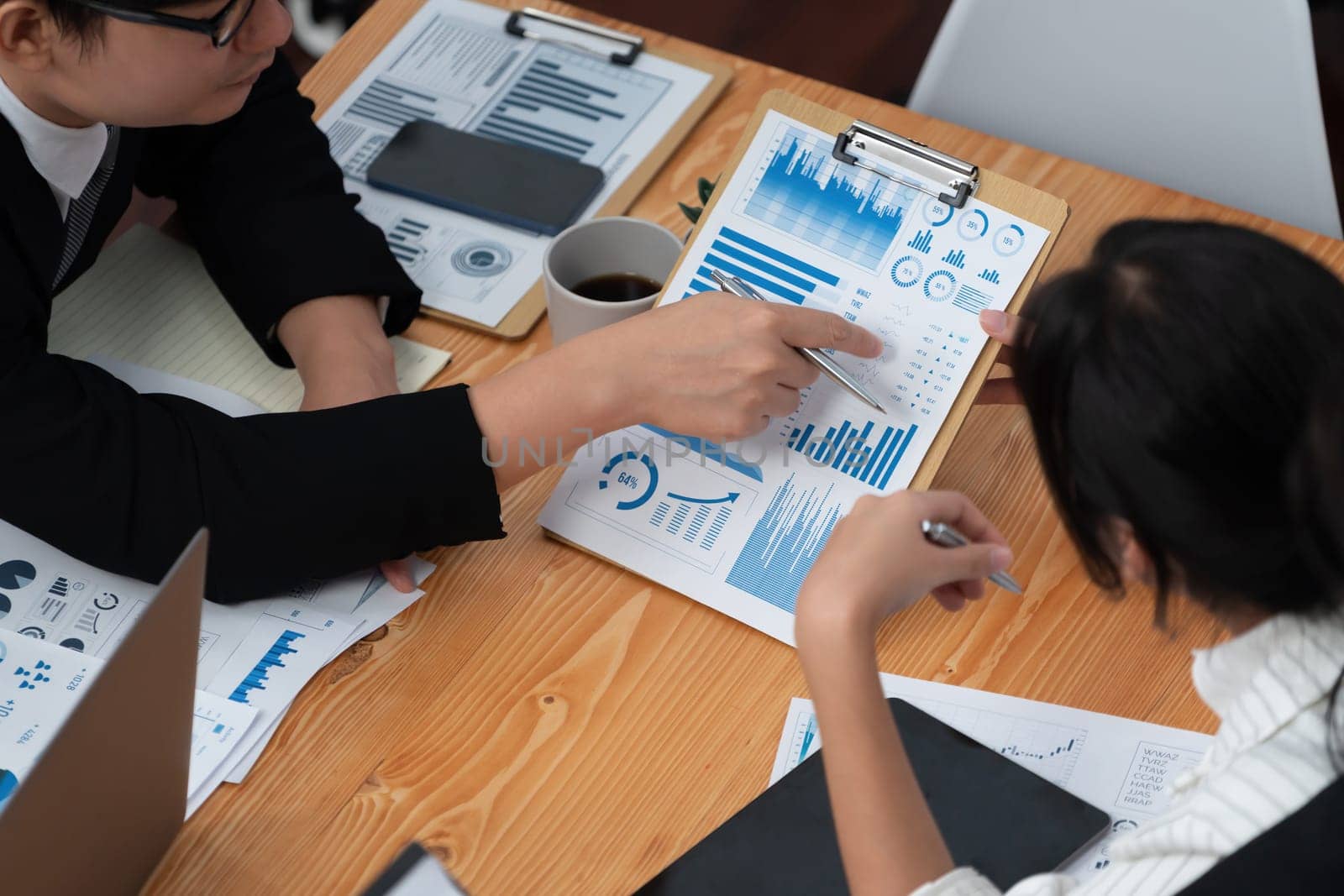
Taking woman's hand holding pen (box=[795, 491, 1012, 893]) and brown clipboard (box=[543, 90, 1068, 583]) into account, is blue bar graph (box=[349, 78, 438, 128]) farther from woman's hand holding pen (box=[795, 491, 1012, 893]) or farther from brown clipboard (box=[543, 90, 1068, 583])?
woman's hand holding pen (box=[795, 491, 1012, 893])

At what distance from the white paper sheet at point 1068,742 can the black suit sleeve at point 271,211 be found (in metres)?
0.49

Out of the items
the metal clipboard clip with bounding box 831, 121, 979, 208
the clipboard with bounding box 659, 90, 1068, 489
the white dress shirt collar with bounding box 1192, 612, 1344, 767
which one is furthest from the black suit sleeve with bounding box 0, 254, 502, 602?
the white dress shirt collar with bounding box 1192, 612, 1344, 767

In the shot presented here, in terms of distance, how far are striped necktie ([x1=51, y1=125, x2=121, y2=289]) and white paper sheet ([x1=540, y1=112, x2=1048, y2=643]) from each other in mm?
446

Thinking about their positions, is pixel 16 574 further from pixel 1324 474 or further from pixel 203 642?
pixel 1324 474

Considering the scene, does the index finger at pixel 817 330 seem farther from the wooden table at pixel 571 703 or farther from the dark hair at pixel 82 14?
the dark hair at pixel 82 14

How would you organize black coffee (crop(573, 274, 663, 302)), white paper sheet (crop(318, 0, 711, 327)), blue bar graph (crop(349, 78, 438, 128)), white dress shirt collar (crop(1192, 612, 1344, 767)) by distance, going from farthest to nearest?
1. blue bar graph (crop(349, 78, 438, 128))
2. white paper sheet (crop(318, 0, 711, 327))
3. black coffee (crop(573, 274, 663, 302))
4. white dress shirt collar (crop(1192, 612, 1344, 767))

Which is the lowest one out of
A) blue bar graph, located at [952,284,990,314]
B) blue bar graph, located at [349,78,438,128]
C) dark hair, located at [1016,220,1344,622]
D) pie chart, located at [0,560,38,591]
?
pie chart, located at [0,560,38,591]

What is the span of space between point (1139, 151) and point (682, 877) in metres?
0.89

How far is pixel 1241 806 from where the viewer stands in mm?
637

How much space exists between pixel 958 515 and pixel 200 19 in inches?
22.6

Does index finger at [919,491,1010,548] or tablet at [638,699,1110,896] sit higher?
index finger at [919,491,1010,548]

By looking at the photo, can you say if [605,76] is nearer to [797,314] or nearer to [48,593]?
[797,314]

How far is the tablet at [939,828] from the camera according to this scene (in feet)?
2.52

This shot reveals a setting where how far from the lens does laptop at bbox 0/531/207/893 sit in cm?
55
